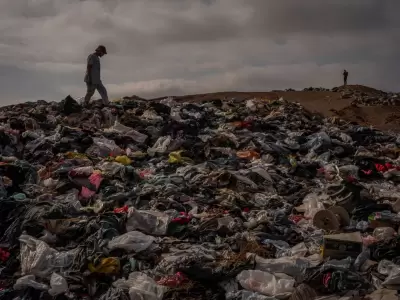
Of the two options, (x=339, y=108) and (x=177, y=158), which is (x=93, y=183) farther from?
(x=339, y=108)

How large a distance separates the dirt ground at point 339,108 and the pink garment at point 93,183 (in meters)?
10.0

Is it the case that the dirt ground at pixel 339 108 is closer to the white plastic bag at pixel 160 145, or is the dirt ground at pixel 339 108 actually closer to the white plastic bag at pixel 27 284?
the white plastic bag at pixel 160 145

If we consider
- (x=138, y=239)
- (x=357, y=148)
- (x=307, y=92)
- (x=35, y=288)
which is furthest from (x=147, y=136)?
(x=307, y=92)

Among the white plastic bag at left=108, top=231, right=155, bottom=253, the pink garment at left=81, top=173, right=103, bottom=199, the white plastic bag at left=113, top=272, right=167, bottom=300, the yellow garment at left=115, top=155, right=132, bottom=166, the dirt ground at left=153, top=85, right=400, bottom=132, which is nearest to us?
the white plastic bag at left=113, top=272, right=167, bottom=300

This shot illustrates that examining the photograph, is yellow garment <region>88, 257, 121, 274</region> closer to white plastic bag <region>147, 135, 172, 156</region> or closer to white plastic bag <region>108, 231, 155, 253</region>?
white plastic bag <region>108, 231, 155, 253</region>

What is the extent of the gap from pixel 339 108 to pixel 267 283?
48.5 feet

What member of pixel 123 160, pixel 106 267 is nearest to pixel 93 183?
pixel 123 160

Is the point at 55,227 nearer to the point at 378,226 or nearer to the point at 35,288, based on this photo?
the point at 35,288

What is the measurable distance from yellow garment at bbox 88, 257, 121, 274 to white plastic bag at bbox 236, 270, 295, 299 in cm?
112

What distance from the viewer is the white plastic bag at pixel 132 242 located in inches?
198

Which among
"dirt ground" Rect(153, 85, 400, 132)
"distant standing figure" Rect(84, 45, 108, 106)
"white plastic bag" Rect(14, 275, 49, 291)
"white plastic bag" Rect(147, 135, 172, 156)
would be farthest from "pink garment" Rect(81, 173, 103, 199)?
"dirt ground" Rect(153, 85, 400, 132)

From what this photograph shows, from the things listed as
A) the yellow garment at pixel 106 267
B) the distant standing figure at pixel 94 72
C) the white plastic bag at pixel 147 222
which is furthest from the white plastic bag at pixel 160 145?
the yellow garment at pixel 106 267

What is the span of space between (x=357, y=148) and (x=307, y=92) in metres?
12.2

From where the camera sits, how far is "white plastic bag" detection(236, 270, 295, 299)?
4340 mm
